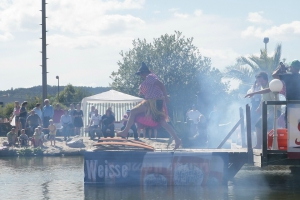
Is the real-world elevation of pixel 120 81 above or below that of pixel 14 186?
above

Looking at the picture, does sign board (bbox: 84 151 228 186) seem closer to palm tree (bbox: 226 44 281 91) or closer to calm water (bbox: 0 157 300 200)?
calm water (bbox: 0 157 300 200)

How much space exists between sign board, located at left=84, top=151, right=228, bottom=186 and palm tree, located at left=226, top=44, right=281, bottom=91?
2339cm

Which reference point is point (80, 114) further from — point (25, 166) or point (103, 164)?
point (103, 164)

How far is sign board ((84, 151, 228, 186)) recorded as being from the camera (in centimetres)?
1125

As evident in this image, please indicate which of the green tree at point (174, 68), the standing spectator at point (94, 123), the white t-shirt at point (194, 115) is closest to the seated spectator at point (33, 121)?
the standing spectator at point (94, 123)

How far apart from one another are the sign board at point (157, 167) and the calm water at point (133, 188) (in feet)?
0.72

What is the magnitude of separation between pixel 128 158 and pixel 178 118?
1470cm

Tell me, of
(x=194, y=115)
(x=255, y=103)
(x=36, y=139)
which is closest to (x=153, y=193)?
(x=255, y=103)

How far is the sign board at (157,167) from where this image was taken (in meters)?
11.2

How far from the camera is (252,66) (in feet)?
119

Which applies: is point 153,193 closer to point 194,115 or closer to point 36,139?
point 36,139

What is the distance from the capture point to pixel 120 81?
60031 millimetres

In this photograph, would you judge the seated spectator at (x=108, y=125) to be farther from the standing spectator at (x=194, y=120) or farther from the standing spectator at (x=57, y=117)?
the standing spectator at (x=57, y=117)

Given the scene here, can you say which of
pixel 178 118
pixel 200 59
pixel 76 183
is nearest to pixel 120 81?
pixel 200 59
